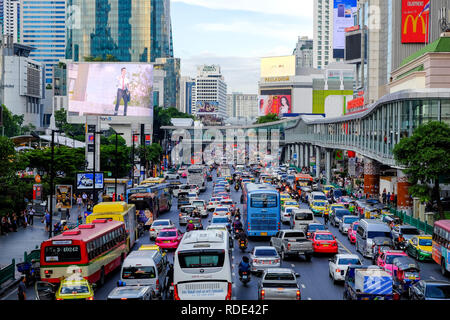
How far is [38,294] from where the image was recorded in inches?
812

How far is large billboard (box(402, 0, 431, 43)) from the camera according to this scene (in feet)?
271

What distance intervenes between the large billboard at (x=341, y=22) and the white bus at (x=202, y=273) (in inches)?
5975

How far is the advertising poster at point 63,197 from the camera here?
158ft

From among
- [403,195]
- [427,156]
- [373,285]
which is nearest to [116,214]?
[373,285]

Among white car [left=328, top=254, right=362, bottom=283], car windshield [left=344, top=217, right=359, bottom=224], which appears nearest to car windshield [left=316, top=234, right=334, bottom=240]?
white car [left=328, top=254, right=362, bottom=283]

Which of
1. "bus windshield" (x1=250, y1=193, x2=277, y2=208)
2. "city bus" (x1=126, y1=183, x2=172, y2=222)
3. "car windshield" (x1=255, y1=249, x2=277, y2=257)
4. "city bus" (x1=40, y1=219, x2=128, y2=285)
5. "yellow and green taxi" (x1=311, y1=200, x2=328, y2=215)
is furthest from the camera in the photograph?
"yellow and green taxi" (x1=311, y1=200, x2=328, y2=215)

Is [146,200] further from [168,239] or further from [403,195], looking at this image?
[403,195]

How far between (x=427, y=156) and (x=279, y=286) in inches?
984

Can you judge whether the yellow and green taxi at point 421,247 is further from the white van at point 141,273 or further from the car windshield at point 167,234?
the white van at point 141,273

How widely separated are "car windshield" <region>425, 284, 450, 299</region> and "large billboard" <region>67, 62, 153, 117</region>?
85019 millimetres

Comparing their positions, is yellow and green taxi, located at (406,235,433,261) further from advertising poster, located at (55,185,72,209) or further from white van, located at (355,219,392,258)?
advertising poster, located at (55,185,72,209)

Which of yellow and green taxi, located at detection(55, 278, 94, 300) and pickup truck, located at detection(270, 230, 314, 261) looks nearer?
yellow and green taxi, located at detection(55, 278, 94, 300)

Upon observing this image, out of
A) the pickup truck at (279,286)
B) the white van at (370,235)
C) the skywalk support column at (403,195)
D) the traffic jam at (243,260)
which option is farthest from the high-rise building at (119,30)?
the pickup truck at (279,286)

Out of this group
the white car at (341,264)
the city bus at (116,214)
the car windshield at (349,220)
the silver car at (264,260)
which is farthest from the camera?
the car windshield at (349,220)
